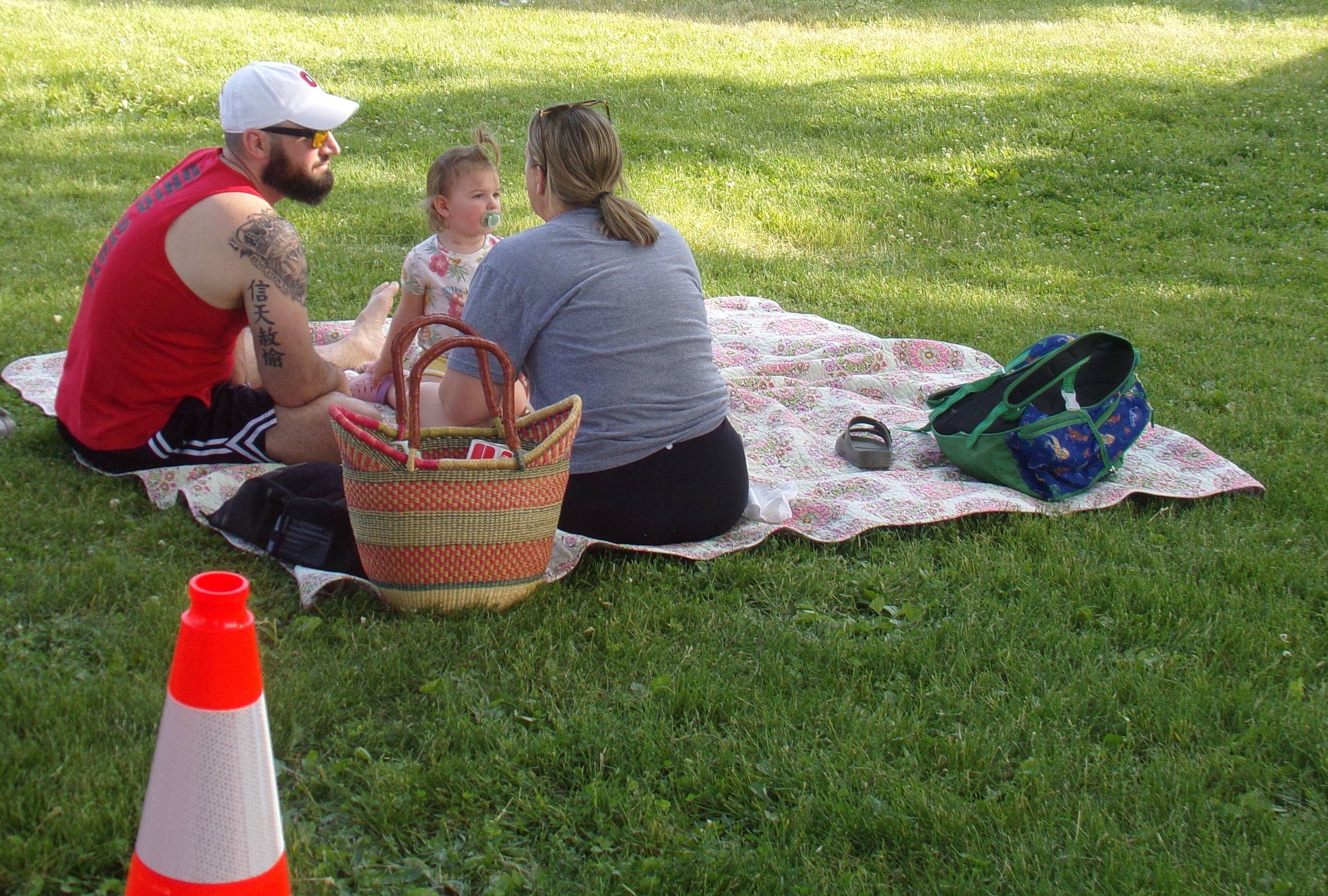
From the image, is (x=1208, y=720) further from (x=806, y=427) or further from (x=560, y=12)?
(x=560, y=12)

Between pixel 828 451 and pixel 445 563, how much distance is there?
7.46ft

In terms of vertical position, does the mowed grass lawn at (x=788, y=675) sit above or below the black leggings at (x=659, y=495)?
below

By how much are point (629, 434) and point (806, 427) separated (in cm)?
177

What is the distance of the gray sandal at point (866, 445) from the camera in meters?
4.86

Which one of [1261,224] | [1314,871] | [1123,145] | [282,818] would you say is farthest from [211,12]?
[1314,871]

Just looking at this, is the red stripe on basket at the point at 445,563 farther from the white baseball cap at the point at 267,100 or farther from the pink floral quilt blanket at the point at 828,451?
the white baseball cap at the point at 267,100

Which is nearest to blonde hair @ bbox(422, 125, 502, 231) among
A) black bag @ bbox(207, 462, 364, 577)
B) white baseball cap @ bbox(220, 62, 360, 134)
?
white baseball cap @ bbox(220, 62, 360, 134)

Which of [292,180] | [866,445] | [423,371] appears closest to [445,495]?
[423,371]

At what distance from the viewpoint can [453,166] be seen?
4891 millimetres

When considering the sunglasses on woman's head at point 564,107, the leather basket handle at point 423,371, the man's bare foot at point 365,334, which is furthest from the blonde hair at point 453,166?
the leather basket handle at point 423,371

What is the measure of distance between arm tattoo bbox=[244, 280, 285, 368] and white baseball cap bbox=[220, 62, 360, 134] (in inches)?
23.1

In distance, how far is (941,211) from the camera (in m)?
9.42

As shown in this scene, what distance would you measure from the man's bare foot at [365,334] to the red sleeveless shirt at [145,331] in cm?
101

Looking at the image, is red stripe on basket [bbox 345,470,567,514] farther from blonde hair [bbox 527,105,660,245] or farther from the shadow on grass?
the shadow on grass
